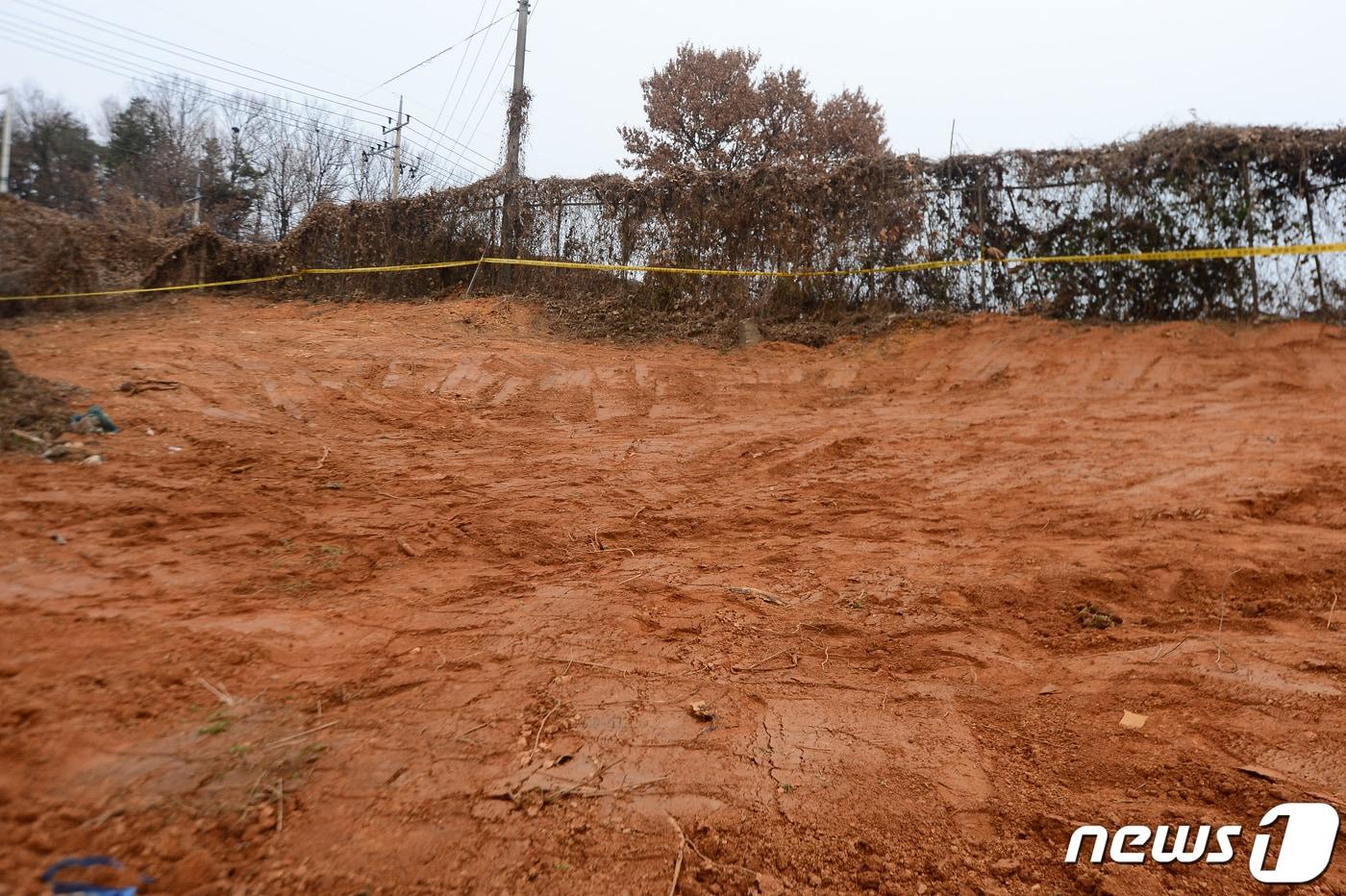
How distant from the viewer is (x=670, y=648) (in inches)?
128

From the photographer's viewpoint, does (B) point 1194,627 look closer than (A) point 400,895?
No

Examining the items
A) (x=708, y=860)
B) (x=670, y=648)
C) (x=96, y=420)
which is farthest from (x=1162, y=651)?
(x=96, y=420)

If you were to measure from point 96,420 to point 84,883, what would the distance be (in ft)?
17.7

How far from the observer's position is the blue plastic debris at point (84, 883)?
1751 mm

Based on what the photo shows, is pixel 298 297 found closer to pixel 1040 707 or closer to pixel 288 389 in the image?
pixel 288 389

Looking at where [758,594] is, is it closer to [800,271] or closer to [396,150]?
[800,271]

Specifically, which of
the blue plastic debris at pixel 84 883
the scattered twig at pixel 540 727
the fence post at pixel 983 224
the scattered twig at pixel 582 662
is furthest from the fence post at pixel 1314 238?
the blue plastic debris at pixel 84 883

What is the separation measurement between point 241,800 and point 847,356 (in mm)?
8888

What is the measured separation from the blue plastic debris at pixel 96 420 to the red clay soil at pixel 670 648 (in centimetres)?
21

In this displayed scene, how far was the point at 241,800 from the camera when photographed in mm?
2160

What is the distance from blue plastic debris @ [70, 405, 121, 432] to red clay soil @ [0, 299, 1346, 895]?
0.69ft

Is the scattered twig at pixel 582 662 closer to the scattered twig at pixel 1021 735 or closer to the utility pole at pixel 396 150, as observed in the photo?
the scattered twig at pixel 1021 735

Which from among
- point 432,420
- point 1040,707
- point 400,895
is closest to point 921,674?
point 1040,707

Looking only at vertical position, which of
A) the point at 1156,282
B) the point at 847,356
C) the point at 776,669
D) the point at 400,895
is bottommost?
the point at 400,895
